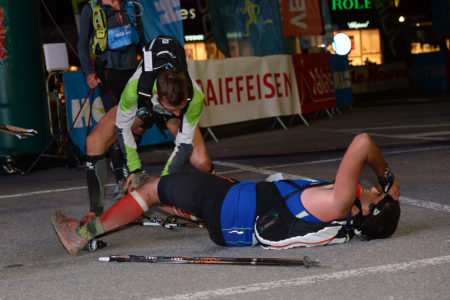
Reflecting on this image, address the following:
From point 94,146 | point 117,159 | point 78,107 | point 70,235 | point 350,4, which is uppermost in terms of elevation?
point 350,4

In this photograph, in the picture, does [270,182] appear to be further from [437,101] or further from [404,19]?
[404,19]

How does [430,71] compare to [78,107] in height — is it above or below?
below

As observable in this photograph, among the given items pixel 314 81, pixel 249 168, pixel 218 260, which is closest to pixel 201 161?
pixel 218 260

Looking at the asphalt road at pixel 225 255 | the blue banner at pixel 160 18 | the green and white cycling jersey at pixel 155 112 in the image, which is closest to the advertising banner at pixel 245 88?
the blue banner at pixel 160 18

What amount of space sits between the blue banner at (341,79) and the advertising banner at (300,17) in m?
0.87

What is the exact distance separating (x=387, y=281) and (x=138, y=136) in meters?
3.61

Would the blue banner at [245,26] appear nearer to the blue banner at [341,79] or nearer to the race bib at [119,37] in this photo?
the blue banner at [341,79]

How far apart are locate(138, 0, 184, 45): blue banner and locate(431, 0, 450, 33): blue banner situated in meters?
17.9

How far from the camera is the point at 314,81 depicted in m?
15.2

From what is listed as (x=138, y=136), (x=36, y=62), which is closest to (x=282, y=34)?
(x=36, y=62)

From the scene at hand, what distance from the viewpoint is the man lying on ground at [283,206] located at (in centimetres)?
437

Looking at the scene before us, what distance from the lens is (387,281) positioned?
3877 millimetres

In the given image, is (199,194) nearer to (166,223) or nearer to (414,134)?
(166,223)

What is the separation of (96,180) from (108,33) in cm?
196
